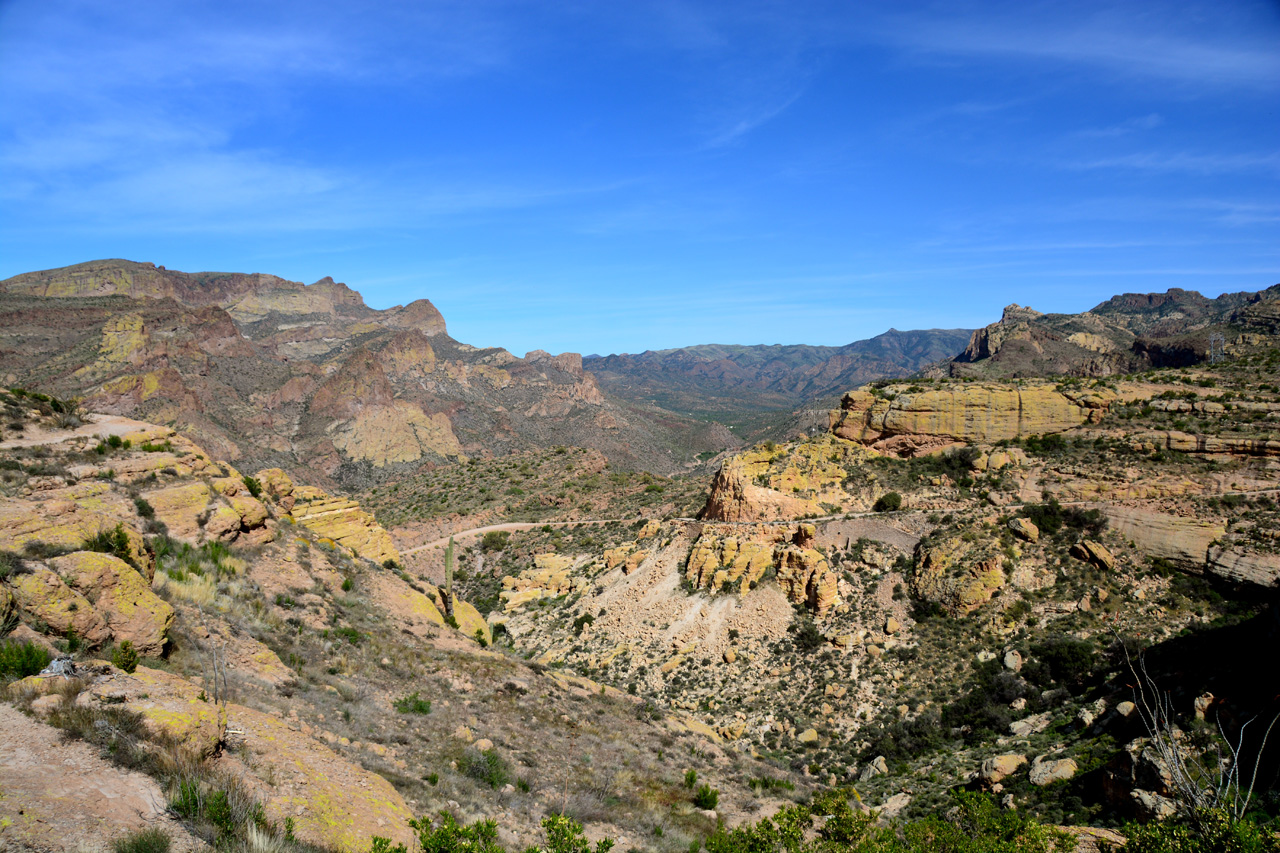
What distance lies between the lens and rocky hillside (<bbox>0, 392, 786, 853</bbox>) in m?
6.88

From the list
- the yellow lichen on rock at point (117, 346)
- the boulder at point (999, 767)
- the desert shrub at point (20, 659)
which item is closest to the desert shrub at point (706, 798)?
the boulder at point (999, 767)

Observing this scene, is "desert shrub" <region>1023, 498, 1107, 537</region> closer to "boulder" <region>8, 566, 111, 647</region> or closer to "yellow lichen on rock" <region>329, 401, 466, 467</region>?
"boulder" <region>8, 566, 111, 647</region>

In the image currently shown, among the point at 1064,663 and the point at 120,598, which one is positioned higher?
the point at 120,598

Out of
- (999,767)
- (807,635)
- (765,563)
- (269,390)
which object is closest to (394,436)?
(269,390)

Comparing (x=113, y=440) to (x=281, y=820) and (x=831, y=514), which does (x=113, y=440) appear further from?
(x=831, y=514)

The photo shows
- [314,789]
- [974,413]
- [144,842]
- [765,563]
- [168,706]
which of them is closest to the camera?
[144,842]

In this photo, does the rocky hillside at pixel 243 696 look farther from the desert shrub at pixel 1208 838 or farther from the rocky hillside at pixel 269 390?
the rocky hillside at pixel 269 390

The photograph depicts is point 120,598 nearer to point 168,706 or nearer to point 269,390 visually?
point 168,706

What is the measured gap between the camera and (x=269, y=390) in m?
132

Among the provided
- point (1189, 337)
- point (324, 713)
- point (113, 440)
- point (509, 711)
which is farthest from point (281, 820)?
point (1189, 337)

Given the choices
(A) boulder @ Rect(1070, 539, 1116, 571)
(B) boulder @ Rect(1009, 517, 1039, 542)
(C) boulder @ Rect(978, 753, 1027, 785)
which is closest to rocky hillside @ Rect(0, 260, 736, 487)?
(B) boulder @ Rect(1009, 517, 1039, 542)

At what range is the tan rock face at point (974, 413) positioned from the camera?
38062mm

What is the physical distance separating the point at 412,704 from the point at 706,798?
788 cm

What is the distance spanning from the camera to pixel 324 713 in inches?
484
